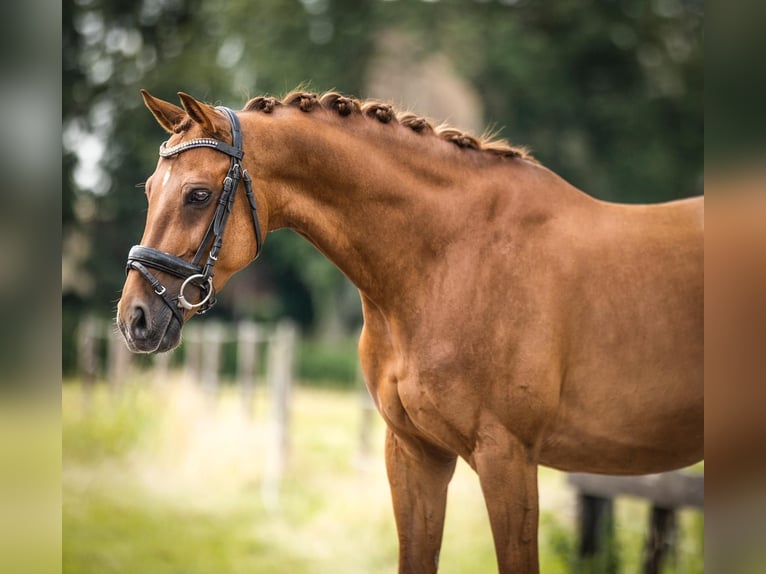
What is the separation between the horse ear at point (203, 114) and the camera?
7.70 ft

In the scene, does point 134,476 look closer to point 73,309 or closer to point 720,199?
point 73,309

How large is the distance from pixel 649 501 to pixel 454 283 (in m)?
2.62

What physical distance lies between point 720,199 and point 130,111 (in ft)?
44.6

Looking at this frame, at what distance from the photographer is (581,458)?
2852 mm

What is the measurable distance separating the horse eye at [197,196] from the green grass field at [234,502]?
365 cm

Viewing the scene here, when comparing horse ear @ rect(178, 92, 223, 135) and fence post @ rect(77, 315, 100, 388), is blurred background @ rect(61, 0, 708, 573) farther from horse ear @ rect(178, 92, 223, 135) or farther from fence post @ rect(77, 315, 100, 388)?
horse ear @ rect(178, 92, 223, 135)

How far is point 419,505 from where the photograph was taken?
289 centimetres

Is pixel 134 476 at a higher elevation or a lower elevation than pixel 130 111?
lower

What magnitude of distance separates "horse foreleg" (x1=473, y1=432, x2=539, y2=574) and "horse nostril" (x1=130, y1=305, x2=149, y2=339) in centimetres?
119

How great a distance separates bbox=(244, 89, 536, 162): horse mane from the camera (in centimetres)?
266

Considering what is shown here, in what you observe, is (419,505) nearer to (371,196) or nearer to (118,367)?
(371,196)

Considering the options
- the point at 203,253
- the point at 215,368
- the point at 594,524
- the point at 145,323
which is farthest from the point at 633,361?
the point at 215,368

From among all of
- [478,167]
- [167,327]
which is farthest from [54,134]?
[478,167]

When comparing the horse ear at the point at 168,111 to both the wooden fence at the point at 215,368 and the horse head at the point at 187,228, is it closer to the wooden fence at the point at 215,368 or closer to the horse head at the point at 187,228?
the horse head at the point at 187,228
